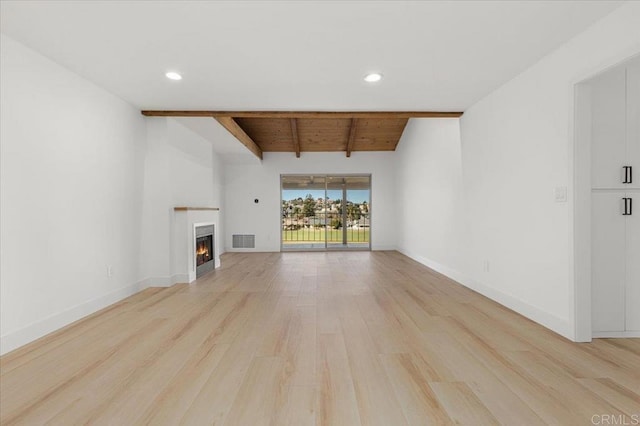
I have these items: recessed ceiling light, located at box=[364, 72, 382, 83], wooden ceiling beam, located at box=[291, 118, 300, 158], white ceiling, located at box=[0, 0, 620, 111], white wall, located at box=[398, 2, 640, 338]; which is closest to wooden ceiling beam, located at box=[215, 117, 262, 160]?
wooden ceiling beam, located at box=[291, 118, 300, 158]

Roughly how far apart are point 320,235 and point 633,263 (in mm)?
6928

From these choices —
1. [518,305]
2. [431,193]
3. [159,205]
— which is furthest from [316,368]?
[431,193]

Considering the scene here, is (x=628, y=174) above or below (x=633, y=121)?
below

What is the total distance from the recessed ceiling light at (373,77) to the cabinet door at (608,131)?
179 cm

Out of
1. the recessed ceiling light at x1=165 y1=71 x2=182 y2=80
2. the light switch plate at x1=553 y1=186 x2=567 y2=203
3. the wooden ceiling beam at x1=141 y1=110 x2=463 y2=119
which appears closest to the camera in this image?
the light switch plate at x1=553 y1=186 x2=567 y2=203

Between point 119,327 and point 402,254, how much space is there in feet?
19.5

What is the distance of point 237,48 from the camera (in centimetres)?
261

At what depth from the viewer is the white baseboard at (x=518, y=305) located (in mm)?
2600

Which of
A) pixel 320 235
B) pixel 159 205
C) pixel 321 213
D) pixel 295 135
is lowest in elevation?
pixel 320 235

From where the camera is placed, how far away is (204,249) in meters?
5.34

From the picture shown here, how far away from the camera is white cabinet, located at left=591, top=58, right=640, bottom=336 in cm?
251

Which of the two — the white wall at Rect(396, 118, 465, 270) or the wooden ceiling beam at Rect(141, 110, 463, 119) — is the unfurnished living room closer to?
the wooden ceiling beam at Rect(141, 110, 463, 119)

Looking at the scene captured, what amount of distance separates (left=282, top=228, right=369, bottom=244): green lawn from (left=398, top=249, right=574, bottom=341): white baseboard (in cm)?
385

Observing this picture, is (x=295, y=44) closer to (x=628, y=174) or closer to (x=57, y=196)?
(x=57, y=196)
